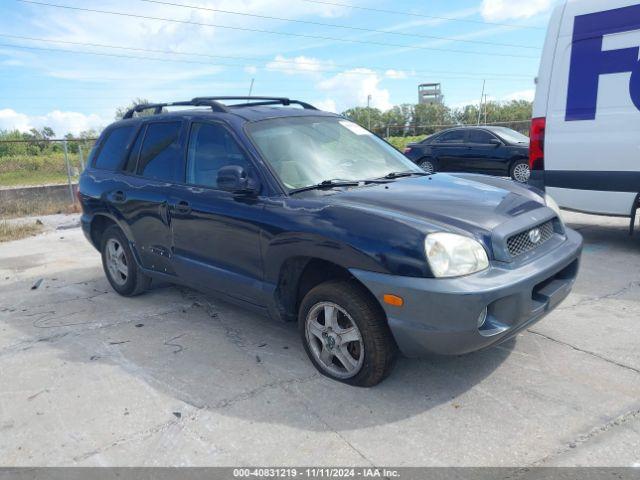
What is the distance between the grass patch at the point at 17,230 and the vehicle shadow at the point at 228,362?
4.49 meters

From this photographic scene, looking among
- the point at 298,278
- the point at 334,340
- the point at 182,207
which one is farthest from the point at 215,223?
the point at 334,340

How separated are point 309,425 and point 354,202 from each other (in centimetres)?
134

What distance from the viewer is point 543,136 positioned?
6168 mm

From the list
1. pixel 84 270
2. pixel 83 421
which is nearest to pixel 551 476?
pixel 83 421

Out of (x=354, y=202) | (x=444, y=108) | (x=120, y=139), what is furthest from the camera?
(x=444, y=108)

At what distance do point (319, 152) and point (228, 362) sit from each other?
1.66m

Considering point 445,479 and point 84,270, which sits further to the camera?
point 84,270

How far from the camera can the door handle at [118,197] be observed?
193 inches

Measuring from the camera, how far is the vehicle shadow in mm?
3094

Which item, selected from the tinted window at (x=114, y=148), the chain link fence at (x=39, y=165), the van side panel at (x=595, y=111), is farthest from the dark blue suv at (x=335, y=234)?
the chain link fence at (x=39, y=165)

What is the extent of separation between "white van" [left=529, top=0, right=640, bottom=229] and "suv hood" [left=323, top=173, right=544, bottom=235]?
90.0 inches

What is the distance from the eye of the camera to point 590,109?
574cm

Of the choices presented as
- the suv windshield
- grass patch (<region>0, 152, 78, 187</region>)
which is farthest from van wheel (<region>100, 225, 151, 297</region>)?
grass patch (<region>0, 152, 78, 187</region>)

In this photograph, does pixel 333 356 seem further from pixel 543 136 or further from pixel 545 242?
pixel 543 136
